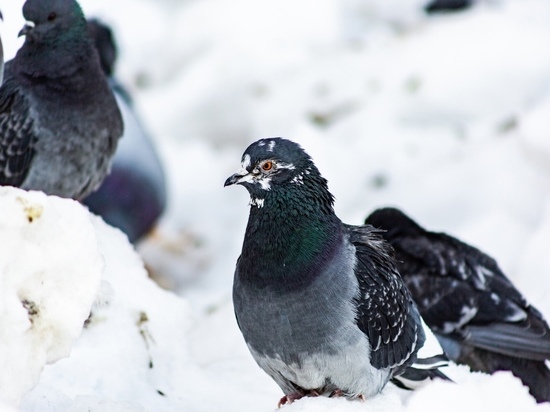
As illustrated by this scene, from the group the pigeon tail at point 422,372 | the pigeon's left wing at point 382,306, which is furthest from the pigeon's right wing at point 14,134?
the pigeon tail at point 422,372

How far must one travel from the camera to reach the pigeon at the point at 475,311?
565 cm

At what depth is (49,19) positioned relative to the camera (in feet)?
18.1

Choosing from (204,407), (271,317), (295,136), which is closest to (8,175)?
(204,407)

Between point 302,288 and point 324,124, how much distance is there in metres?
6.39

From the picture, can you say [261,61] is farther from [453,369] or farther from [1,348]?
[1,348]

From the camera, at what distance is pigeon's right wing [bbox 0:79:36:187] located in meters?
5.61

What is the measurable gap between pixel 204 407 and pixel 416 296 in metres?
1.61

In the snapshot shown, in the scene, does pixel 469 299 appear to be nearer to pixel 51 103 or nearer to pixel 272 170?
pixel 272 170

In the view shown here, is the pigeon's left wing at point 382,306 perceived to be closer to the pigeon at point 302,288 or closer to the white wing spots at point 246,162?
the pigeon at point 302,288

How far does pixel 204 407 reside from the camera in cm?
484

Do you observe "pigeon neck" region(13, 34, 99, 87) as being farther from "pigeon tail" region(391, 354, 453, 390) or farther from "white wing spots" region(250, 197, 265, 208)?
"pigeon tail" region(391, 354, 453, 390)

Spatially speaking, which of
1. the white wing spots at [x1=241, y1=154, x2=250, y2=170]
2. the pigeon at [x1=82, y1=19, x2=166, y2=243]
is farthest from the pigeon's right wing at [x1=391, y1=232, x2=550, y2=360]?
the pigeon at [x1=82, y1=19, x2=166, y2=243]

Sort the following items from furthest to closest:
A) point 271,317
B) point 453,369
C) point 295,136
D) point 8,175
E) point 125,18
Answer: point 125,18 < point 295,136 < point 8,175 < point 453,369 < point 271,317

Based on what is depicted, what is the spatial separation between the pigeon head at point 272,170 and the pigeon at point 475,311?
1620 mm
